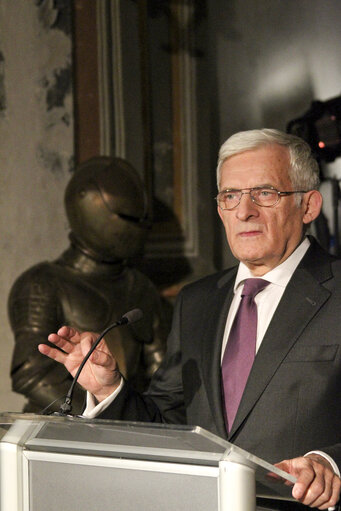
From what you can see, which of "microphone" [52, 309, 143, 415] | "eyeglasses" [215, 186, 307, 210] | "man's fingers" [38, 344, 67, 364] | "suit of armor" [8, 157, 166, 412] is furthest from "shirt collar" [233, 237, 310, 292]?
"suit of armor" [8, 157, 166, 412]

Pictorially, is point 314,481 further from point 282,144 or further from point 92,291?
point 92,291

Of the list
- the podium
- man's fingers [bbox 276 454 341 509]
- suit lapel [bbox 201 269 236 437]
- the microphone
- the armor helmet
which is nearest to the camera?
the podium

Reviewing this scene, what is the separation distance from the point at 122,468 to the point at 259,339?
66 centimetres

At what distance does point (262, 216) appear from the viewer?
173 cm

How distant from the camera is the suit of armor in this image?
2922 millimetres

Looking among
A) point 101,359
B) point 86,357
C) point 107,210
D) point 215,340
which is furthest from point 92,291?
Answer: point 86,357

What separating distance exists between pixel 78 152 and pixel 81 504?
265 cm

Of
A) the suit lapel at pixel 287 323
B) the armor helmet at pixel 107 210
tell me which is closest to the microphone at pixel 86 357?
the suit lapel at pixel 287 323

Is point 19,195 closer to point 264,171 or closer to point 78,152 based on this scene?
point 78,152

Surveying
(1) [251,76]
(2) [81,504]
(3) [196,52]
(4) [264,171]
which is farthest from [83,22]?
(2) [81,504]

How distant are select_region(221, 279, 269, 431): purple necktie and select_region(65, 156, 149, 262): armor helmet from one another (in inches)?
52.1

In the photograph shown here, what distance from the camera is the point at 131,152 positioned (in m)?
3.70

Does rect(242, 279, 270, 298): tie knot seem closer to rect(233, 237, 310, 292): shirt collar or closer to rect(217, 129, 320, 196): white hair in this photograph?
rect(233, 237, 310, 292): shirt collar

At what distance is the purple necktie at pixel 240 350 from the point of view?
1702 mm
